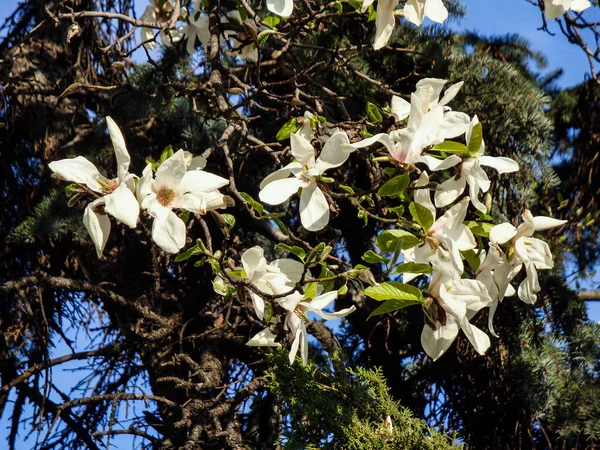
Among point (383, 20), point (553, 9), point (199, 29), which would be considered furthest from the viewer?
point (199, 29)

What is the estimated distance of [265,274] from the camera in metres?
1.04

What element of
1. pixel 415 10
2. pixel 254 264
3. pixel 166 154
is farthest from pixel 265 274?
pixel 415 10

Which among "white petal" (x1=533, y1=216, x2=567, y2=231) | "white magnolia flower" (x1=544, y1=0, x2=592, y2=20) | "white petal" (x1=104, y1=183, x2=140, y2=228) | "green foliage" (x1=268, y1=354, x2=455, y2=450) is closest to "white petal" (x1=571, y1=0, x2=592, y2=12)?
"white magnolia flower" (x1=544, y1=0, x2=592, y2=20)

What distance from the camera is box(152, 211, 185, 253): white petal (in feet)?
2.89

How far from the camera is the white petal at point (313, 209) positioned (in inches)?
38.0

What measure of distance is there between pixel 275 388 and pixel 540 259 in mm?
514

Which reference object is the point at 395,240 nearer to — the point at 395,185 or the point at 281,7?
the point at 395,185

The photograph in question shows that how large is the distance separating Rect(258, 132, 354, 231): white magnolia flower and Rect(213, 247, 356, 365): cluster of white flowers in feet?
0.26

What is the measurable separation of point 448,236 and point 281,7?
1.40 feet

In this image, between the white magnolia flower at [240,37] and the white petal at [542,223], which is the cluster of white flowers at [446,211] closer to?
the white petal at [542,223]

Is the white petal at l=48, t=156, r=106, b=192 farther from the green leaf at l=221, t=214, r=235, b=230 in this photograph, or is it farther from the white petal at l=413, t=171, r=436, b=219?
the white petal at l=413, t=171, r=436, b=219

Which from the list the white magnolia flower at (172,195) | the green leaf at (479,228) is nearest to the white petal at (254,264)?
the white magnolia flower at (172,195)

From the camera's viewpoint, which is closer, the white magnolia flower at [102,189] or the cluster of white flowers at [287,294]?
the white magnolia flower at [102,189]

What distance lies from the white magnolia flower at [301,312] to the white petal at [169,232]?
197mm
